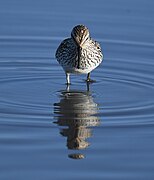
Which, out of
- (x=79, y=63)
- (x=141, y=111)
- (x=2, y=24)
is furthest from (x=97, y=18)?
(x=141, y=111)

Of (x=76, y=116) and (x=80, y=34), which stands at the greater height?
(x=80, y=34)

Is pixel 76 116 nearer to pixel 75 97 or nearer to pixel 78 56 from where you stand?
pixel 75 97

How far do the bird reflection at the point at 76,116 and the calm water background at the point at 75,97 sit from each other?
0.01m

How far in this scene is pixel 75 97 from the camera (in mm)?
11719

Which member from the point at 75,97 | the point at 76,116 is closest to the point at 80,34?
the point at 75,97

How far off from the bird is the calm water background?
0.24 meters

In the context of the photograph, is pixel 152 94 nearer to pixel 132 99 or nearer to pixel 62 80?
pixel 132 99

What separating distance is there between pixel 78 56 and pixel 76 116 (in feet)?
7.84

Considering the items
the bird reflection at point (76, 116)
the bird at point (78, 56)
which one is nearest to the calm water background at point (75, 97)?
the bird reflection at point (76, 116)

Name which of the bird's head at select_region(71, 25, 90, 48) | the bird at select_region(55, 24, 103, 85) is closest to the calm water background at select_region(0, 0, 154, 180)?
the bird at select_region(55, 24, 103, 85)

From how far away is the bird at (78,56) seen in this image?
41.3 ft

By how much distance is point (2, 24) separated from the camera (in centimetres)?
1523

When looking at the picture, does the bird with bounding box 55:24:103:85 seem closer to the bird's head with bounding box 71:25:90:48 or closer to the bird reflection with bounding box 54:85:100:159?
the bird's head with bounding box 71:25:90:48

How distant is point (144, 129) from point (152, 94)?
190cm
